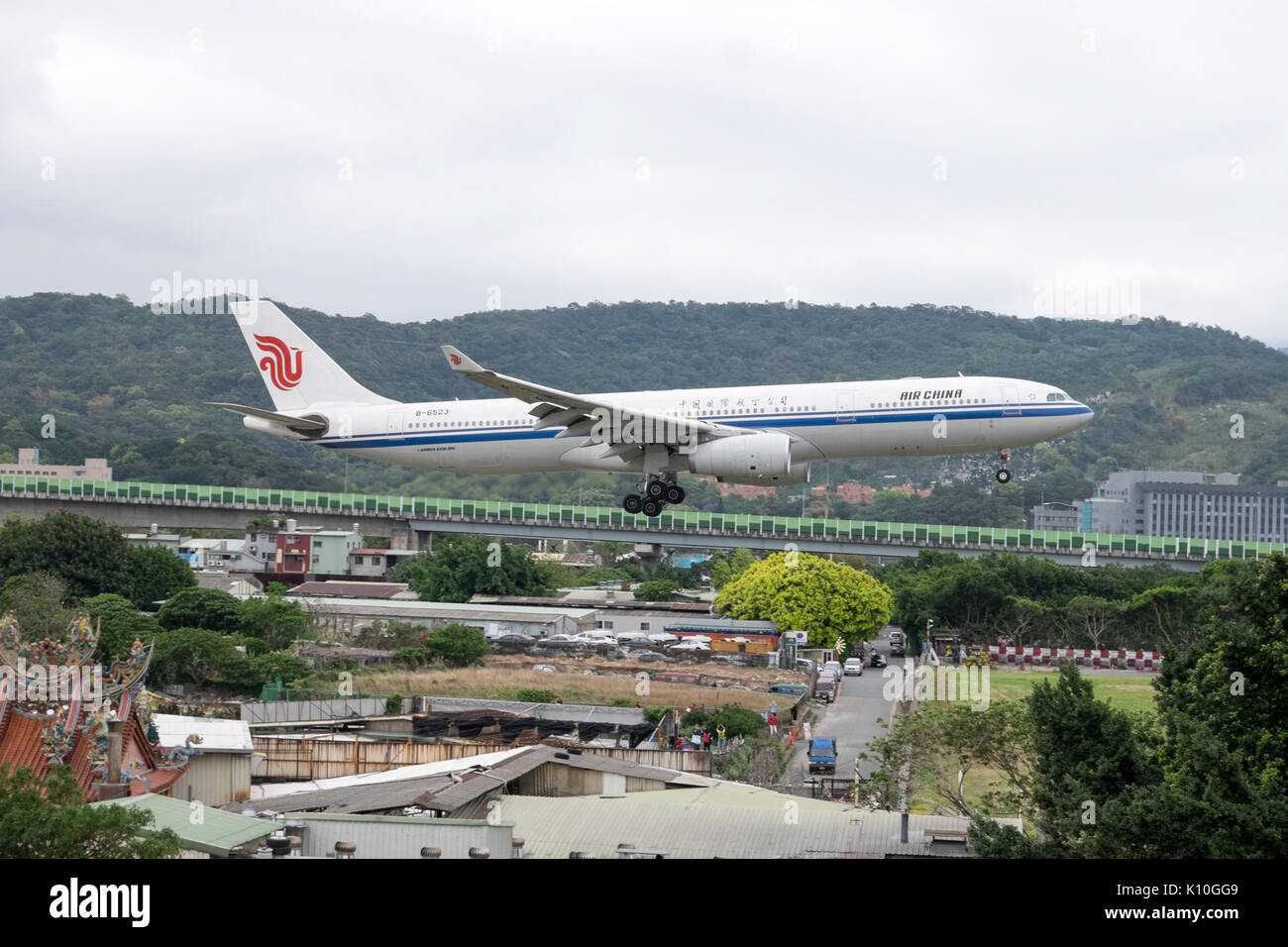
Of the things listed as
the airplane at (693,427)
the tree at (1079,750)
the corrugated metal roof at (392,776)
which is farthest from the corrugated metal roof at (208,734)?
the tree at (1079,750)

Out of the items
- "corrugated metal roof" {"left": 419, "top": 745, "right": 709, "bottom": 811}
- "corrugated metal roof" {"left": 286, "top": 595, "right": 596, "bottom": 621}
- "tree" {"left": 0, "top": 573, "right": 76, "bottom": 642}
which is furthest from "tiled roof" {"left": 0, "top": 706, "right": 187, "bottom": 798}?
"corrugated metal roof" {"left": 286, "top": 595, "right": 596, "bottom": 621}

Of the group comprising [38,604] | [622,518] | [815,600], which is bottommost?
[815,600]

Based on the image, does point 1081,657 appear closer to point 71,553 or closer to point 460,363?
point 460,363

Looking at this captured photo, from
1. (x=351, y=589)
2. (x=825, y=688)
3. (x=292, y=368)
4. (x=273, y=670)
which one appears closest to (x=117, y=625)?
(x=273, y=670)

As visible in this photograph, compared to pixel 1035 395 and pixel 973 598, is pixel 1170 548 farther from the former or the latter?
pixel 1035 395

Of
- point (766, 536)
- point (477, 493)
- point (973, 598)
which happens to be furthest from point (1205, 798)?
point (477, 493)

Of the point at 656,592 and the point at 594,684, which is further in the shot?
the point at 656,592

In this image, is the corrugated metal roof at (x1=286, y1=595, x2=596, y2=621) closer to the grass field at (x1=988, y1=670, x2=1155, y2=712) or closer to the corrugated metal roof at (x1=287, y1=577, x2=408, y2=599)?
the corrugated metal roof at (x1=287, y1=577, x2=408, y2=599)
